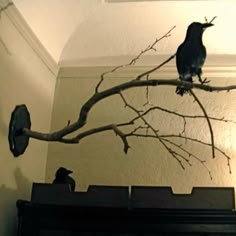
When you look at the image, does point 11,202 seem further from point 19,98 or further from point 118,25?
point 118,25

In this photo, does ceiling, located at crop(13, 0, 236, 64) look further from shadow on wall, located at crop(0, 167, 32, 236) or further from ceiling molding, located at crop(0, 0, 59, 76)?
shadow on wall, located at crop(0, 167, 32, 236)

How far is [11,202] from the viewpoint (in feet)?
4.97

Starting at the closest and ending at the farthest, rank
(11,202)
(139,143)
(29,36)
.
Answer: (11,202) → (29,36) → (139,143)

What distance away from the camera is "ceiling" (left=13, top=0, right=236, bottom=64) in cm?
180

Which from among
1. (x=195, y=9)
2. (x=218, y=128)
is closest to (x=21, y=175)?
(x=218, y=128)

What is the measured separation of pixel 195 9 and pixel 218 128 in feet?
1.58

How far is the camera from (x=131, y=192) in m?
1.36

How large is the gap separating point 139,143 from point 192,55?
0.66 m

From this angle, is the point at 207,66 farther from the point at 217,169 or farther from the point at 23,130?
the point at 23,130

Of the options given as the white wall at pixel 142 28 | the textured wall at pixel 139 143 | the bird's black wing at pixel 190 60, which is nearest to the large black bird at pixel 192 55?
the bird's black wing at pixel 190 60

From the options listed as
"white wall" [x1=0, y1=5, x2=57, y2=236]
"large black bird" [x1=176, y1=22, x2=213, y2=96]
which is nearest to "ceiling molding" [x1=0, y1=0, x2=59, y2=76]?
"white wall" [x1=0, y1=5, x2=57, y2=236]

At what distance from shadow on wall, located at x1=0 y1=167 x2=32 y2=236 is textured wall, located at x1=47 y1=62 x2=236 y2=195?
0.86 feet

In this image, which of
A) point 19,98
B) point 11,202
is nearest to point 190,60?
point 19,98

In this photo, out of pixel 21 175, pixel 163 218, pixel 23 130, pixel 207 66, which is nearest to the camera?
pixel 163 218
